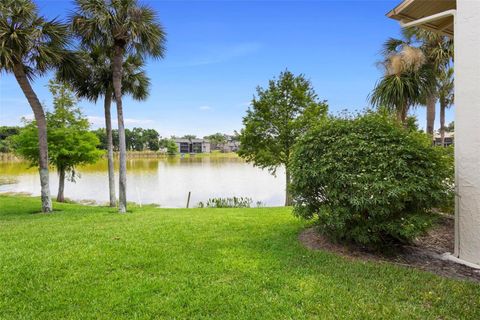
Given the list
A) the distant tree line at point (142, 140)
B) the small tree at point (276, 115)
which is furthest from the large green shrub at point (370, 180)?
the distant tree line at point (142, 140)

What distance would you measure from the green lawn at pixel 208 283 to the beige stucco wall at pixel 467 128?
117 cm

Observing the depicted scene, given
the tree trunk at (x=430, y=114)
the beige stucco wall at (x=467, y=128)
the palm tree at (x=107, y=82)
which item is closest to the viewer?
the beige stucco wall at (x=467, y=128)

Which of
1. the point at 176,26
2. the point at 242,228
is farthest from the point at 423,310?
the point at 176,26

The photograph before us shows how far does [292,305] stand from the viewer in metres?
2.88

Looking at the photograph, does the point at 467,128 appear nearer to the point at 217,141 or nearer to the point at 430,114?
the point at 430,114

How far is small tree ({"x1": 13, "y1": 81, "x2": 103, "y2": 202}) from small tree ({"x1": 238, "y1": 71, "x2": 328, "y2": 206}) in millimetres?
8851

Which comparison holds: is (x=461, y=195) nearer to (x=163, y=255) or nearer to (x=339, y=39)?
(x=163, y=255)

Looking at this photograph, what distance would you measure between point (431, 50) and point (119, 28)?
11.0 m

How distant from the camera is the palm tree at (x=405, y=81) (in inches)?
397

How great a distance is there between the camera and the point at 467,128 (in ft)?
13.8

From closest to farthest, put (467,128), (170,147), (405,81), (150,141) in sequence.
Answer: (467,128)
(405,81)
(170,147)
(150,141)

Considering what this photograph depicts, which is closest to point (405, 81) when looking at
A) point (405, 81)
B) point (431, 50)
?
point (405, 81)

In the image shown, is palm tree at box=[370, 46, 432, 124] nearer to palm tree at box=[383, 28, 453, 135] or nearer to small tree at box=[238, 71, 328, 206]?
palm tree at box=[383, 28, 453, 135]

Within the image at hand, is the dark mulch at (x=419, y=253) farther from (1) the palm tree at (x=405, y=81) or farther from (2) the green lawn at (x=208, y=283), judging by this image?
(1) the palm tree at (x=405, y=81)
